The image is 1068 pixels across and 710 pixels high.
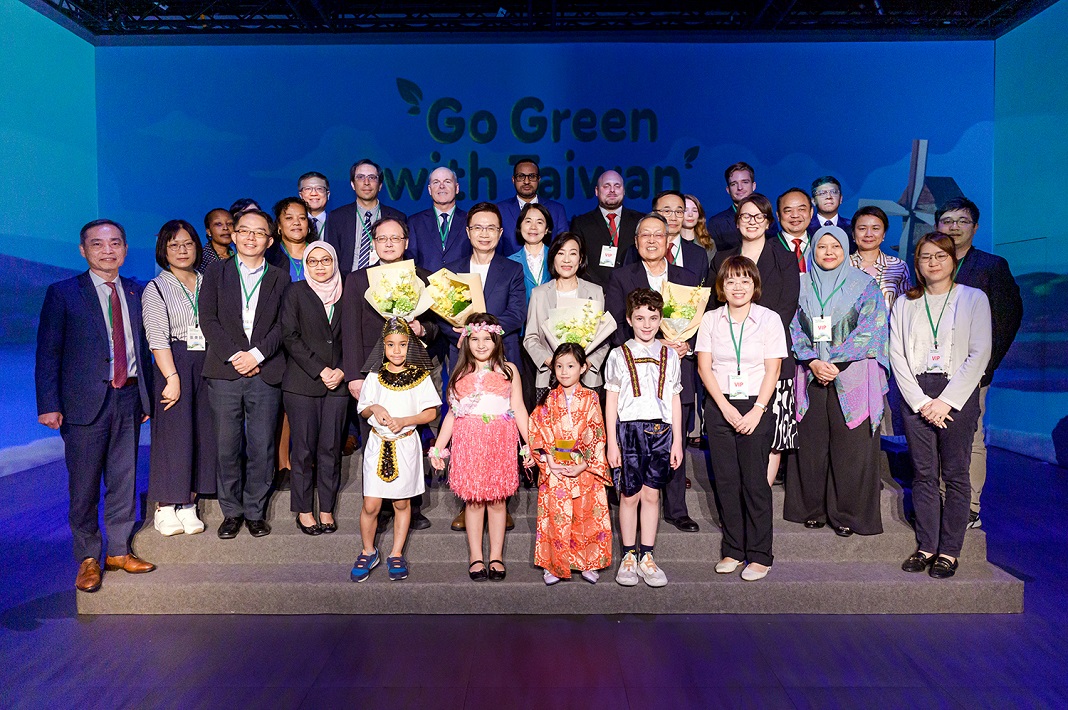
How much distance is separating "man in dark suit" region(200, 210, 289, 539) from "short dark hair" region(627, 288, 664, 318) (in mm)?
1870

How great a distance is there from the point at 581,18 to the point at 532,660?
20.7 feet

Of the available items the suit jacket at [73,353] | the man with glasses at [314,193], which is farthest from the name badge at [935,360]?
the suit jacket at [73,353]

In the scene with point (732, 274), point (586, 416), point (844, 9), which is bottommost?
point (586, 416)

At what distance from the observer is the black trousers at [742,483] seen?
3.61 metres

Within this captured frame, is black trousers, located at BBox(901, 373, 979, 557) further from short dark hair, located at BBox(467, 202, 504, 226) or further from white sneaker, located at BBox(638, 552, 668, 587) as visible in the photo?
short dark hair, located at BBox(467, 202, 504, 226)

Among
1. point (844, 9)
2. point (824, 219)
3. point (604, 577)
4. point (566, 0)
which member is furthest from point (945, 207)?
point (566, 0)

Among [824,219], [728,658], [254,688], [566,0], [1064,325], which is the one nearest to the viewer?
[254,688]

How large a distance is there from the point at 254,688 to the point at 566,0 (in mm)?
6721

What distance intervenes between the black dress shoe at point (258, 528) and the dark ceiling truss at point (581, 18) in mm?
5363

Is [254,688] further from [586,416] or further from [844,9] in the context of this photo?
[844,9]

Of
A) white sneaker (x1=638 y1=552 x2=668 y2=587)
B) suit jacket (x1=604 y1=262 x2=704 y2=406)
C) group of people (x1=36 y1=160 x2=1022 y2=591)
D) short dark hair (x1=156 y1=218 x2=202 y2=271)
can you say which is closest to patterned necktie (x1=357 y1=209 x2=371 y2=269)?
group of people (x1=36 y1=160 x2=1022 y2=591)

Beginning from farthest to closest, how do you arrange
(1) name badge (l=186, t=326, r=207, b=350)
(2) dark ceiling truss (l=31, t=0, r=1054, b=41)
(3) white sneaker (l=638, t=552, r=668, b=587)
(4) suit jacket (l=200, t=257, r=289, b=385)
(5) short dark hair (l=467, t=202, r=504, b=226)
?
(2) dark ceiling truss (l=31, t=0, r=1054, b=41) < (5) short dark hair (l=467, t=202, r=504, b=226) < (1) name badge (l=186, t=326, r=207, b=350) < (4) suit jacket (l=200, t=257, r=289, b=385) < (3) white sneaker (l=638, t=552, r=668, b=587)

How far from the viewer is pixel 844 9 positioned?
7371 millimetres

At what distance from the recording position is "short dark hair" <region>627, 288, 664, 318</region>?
354 cm
